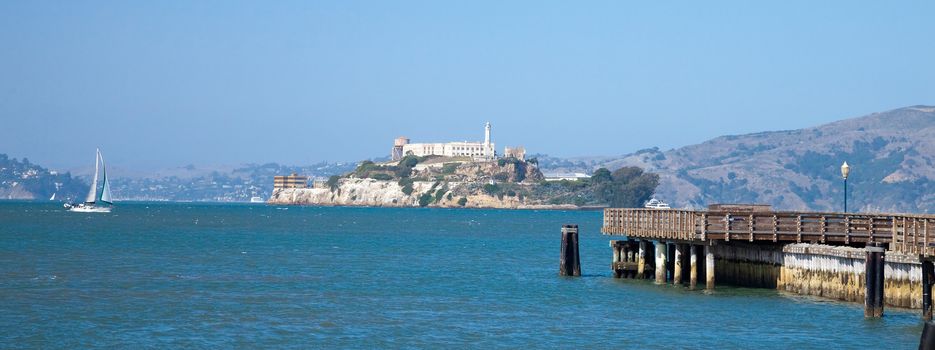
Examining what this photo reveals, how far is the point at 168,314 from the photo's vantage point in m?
43.3

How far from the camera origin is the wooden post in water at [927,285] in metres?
37.0

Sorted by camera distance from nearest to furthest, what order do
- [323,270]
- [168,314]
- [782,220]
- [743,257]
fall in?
[168,314] < [782,220] < [743,257] < [323,270]

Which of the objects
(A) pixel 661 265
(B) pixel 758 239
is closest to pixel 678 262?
(A) pixel 661 265

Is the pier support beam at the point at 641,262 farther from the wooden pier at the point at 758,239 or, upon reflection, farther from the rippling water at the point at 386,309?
the rippling water at the point at 386,309

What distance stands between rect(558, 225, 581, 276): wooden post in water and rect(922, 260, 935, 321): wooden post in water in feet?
66.3

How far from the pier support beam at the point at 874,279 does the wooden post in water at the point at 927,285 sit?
3.60 feet

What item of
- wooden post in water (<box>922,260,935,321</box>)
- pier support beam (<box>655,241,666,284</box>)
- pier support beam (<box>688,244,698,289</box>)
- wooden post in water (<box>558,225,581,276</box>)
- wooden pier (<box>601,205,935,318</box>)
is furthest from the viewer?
wooden post in water (<box>558,225,581,276</box>)

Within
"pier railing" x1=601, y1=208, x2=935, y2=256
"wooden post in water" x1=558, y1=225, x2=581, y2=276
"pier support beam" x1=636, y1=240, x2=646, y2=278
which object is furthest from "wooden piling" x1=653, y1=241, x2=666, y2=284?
"wooden post in water" x1=558, y1=225, x2=581, y2=276

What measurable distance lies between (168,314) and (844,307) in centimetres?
2117

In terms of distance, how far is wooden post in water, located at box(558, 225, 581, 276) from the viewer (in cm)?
5648

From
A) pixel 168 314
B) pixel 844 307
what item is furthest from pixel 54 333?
pixel 844 307

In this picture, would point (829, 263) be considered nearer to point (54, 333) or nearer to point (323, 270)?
point (54, 333)

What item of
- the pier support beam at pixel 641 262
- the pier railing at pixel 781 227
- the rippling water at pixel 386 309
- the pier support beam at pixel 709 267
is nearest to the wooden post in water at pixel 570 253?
the rippling water at pixel 386 309

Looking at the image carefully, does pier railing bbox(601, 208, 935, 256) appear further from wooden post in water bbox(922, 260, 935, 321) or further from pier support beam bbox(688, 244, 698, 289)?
wooden post in water bbox(922, 260, 935, 321)
